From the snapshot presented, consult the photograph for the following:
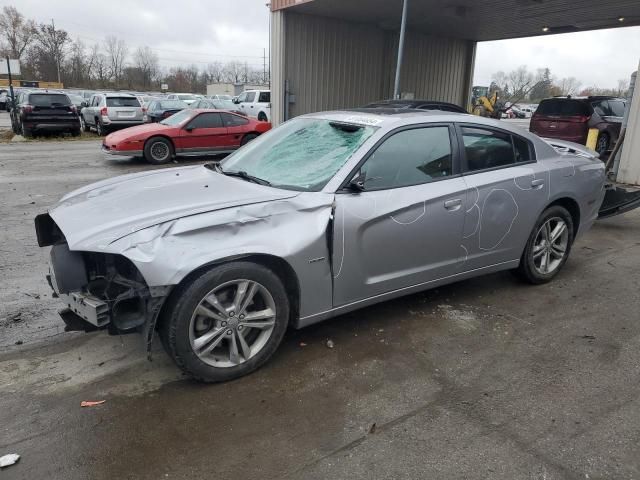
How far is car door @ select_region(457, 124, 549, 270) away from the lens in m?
4.04

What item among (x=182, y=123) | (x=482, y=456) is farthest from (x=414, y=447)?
(x=182, y=123)

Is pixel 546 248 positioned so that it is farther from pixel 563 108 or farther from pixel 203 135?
pixel 563 108

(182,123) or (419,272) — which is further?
(182,123)

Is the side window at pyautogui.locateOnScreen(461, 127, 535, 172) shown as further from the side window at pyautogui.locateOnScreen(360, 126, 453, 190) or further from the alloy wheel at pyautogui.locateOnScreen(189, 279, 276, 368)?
the alloy wheel at pyautogui.locateOnScreen(189, 279, 276, 368)

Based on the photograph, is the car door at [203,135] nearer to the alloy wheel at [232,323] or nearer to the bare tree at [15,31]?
the alloy wheel at [232,323]

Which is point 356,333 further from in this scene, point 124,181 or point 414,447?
point 124,181

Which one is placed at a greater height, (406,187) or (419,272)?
(406,187)

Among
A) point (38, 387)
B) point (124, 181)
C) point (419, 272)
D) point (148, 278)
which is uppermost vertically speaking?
point (124, 181)

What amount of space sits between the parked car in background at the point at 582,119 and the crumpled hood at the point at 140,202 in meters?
13.7

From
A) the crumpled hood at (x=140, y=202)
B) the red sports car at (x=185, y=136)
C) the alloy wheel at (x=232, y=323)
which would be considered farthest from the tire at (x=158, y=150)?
the alloy wheel at (x=232, y=323)

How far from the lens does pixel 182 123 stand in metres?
12.8

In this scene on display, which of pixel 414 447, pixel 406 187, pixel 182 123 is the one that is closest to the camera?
pixel 414 447

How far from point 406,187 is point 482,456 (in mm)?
1871

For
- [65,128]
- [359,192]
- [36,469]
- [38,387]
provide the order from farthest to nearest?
[65,128] → [359,192] → [38,387] → [36,469]
